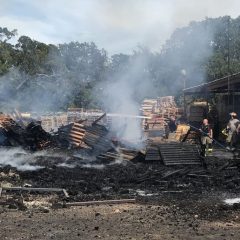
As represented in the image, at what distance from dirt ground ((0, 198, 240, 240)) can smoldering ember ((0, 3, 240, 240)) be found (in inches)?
0.7

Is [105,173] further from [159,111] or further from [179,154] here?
[159,111]

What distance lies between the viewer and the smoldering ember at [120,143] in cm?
788

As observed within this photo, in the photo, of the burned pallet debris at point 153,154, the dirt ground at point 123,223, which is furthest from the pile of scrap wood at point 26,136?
the dirt ground at point 123,223

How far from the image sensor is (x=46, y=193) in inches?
410

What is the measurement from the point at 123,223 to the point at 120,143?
10.7 meters

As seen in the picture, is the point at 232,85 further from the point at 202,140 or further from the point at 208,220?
the point at 208,220

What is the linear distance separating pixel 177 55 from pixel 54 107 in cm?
1079

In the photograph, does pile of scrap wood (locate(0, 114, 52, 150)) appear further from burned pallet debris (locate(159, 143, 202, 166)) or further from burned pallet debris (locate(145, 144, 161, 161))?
burned pallet debris (locate(159, 143, 202, 166))

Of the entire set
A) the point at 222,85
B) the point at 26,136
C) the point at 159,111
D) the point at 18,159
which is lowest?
the point at 18,159

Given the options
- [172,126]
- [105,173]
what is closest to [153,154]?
[105,173]

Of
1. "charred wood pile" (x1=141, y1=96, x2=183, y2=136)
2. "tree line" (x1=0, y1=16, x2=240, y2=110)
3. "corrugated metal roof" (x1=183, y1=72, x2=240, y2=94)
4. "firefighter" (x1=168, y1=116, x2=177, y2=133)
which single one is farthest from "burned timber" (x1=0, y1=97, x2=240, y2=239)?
"tree line" (x1=0, y1=16, x2=240, y2=110)

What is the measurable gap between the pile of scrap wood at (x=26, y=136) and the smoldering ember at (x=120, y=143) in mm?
46

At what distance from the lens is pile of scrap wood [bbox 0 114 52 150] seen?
19938mm

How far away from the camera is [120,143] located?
18.3 meters
